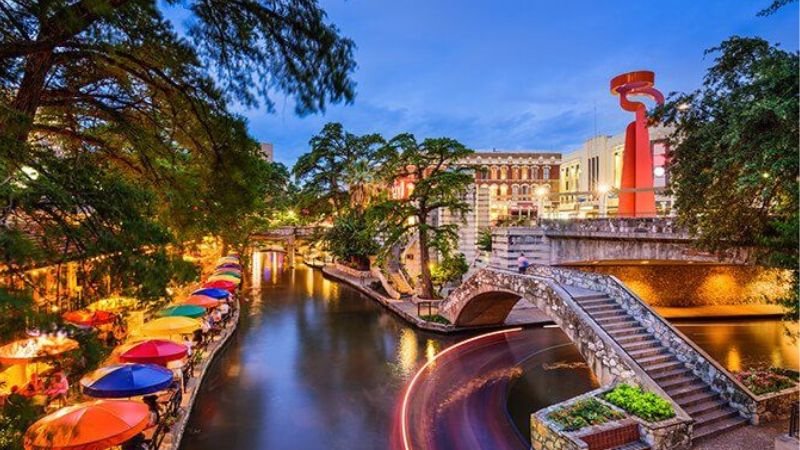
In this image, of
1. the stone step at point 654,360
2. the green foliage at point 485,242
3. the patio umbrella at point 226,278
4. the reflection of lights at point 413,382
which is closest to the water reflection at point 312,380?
the reflection of lights at point 413,382

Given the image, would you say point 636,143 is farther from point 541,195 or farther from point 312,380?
point 312,380

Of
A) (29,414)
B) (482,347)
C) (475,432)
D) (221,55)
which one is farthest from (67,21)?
(482,347)

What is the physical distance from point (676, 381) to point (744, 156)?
25.0 feet

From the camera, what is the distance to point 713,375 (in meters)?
14.3

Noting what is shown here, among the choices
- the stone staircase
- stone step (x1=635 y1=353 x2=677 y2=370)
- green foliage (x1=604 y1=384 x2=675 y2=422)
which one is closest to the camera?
green foliage (x1=604 y1=384 x2=675 y2=422)

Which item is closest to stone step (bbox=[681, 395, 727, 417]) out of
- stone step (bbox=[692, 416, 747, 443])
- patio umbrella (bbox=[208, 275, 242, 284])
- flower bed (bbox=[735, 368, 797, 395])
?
stone step (bbox=[692, 416, 747, 443])

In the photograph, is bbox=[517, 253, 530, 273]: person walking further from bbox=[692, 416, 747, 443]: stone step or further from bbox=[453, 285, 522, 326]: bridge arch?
bbox=[692, 416, 747, 443]: stone step

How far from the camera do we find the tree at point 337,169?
163ft

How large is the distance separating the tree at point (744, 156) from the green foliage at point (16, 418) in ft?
38.5

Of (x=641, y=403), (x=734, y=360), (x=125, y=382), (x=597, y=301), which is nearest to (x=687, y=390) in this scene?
(x=641, y=403)

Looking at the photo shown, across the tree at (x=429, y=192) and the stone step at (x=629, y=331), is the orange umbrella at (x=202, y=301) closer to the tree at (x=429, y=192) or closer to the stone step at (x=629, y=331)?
the tree at (x=429, y=192)

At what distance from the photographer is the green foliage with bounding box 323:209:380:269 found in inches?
1810

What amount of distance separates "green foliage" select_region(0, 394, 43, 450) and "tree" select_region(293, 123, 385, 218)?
44.8 metres

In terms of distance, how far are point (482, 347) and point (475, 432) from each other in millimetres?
9077
